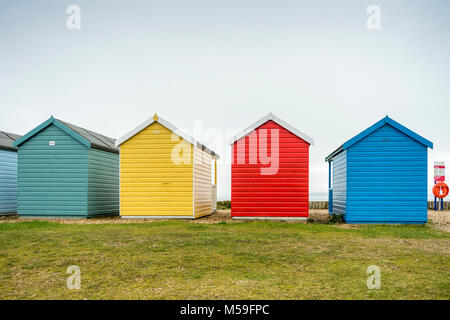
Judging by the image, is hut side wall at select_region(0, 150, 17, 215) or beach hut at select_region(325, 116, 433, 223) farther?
hut side wall at select_region(0, 150, 17, 215)

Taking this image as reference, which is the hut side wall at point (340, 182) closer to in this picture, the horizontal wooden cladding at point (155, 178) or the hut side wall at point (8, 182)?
the horizontal wooden cladding at point (155, 178)

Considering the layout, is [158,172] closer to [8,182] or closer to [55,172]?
[55,172]

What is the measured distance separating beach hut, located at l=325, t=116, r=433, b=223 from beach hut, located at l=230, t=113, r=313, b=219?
1736 millimetres

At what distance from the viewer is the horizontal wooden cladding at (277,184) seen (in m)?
15.3

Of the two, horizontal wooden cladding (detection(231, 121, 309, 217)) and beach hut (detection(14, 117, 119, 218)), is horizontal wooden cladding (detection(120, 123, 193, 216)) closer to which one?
beach hut (detection(14, 117, 119, 218))

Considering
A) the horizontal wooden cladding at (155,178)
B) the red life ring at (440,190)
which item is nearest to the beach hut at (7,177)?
the horizontal wooden cladding at (155,178)

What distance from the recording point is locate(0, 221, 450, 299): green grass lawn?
5.74m

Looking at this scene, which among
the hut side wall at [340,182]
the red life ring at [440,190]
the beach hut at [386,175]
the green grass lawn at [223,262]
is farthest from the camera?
the red life ring at [440,190]

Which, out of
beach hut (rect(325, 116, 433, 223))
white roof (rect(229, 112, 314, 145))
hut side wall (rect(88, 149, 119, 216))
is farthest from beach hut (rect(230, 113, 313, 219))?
hut side wall (rect(88, 149, 119, 216))

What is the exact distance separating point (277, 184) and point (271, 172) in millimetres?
529

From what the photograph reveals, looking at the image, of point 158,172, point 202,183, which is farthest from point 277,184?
point 158,172

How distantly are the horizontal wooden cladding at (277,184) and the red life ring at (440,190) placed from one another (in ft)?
38.3
